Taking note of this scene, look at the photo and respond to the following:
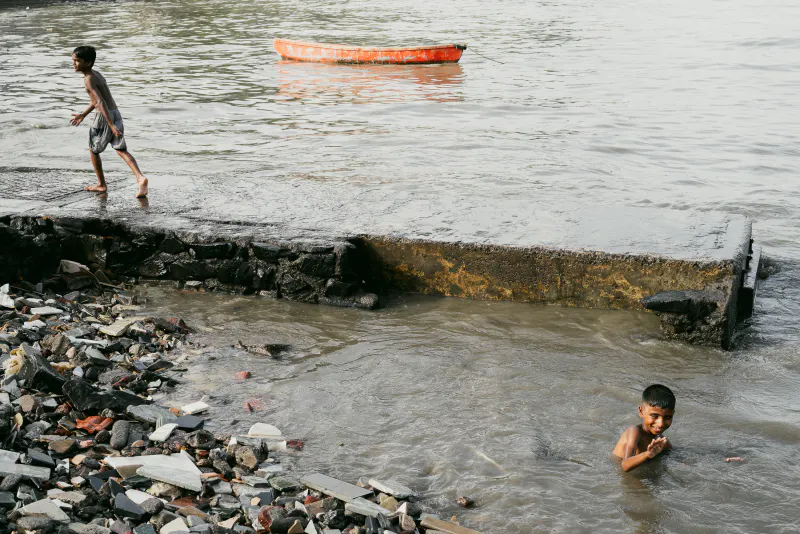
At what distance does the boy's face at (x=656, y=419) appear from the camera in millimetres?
4102

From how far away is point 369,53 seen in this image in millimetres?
21375

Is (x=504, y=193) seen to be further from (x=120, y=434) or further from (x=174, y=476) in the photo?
(x=174, y=476)

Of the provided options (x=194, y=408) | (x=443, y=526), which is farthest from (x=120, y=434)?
(x=443, y=526)

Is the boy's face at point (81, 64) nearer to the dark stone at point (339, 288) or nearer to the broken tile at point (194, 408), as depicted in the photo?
the dark stone at point (339, 288)

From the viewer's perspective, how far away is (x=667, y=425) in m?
4.15

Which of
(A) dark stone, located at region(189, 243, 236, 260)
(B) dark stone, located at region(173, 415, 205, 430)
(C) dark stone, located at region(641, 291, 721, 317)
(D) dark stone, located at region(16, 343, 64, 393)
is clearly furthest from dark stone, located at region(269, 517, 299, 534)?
(A) dark stone, located at region(189, 243, 236, 260)

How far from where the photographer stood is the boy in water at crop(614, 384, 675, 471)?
409 cm

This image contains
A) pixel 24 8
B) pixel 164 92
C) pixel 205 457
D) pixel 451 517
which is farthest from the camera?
pixel 24 8

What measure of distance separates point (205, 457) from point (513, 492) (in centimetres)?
153

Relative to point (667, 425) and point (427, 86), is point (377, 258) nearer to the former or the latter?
point (667, 425)

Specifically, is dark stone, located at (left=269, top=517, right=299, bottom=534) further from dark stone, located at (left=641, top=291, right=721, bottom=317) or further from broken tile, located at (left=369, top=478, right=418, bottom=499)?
dark stone, located at (left=641, top=291, right=721, bottom=317)

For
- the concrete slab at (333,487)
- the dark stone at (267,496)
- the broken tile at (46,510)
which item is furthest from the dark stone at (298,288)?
the broken tile at (46,510)

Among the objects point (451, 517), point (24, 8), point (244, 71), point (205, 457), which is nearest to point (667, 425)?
point (451, 517)

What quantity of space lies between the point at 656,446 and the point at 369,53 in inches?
734
